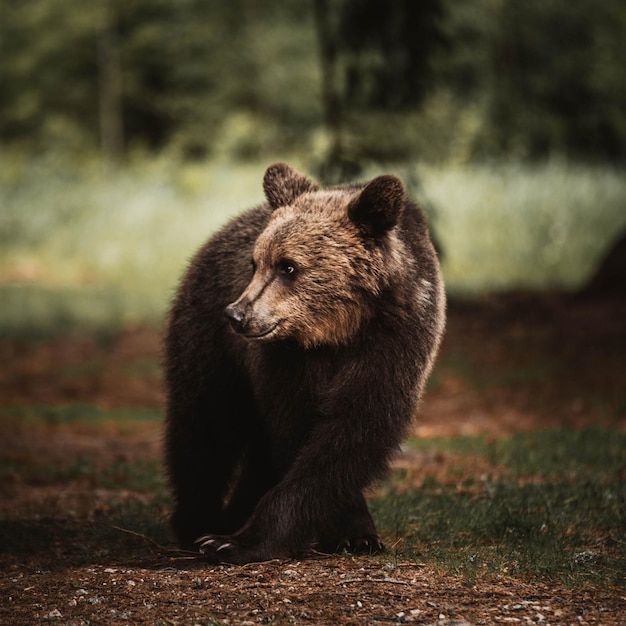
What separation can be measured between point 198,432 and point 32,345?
32.8ft

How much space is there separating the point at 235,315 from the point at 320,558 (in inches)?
52.3

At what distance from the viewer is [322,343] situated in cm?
497

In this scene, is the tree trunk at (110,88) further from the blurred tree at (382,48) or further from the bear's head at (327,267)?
the bear's head at (327,267)

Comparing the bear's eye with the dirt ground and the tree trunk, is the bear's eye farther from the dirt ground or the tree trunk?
the tree trunk

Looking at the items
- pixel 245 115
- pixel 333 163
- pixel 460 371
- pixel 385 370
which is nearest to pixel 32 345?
pixel 333 163

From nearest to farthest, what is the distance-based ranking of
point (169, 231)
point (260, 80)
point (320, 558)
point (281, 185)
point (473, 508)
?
point (320, 558) → point (281, 185) → point (473, 508) → point (169, 231) → point (260, 80)

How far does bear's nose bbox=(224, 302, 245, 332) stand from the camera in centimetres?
467

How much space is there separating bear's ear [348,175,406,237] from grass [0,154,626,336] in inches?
386

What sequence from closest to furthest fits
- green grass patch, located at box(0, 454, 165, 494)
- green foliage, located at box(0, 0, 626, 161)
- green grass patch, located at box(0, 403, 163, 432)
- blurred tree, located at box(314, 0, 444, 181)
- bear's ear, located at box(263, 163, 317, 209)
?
bear's ear, located at box(263, 163, 317, 209) < green grass patch, located at box(0, 454, 165, 494) < green grass patch, located at box(0, 403, 163, 432) < blurred tree, located at box(314, 0, 444, 181) < green foliage, located at box(0, 0, 626, 161)

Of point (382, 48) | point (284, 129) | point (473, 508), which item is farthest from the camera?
point (284, 129)

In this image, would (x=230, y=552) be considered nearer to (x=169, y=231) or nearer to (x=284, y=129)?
(x=169, y=231)

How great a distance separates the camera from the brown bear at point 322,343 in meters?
4.76

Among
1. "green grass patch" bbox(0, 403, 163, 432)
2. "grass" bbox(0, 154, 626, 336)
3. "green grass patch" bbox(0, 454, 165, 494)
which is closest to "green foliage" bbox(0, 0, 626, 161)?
"grass" bbox(0, 154, 626, 336)

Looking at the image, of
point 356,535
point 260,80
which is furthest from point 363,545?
point 260,80
